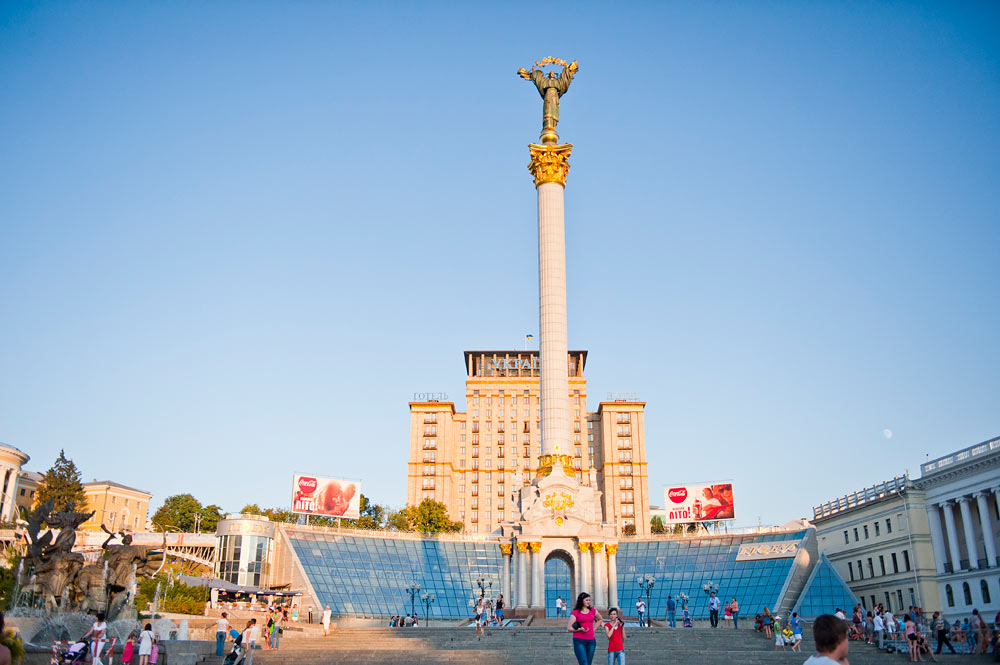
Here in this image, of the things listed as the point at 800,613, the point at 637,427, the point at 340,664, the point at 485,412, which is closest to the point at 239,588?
the point at 340,664

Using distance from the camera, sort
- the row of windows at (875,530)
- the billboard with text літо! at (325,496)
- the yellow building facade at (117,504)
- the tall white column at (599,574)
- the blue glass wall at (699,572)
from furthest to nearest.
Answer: the yellow building facade at (117,504)
the billboard with text літо! at (325,496)
the blue glass wall at (699,572)
the row of windows at (875,530)
the tall white column at (599,574)

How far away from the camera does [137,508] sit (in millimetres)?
124500

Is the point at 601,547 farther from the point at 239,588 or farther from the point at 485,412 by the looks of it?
the point at 485,412

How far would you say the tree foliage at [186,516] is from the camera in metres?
101

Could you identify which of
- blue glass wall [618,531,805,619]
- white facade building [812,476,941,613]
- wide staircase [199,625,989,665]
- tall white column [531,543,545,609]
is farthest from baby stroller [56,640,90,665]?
white facade building [812,476,941,613]

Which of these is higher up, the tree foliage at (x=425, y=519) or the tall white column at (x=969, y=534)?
the tree foliage at (x=425, y=519)

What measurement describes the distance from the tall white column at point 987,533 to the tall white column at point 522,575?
32001mm

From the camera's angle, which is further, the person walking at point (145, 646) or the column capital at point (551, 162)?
the column capital at point (551, 162)

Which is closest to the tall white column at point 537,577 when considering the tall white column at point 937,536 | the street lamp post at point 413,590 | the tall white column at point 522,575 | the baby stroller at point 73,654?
the tall white column at point 522,575

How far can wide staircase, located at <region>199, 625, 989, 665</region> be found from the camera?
29.8m

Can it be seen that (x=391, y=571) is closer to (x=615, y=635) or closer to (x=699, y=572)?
(x=699, y=572)

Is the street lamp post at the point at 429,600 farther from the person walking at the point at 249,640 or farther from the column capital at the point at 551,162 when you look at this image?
the person walking at the point at 249,640

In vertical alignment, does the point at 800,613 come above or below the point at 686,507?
below

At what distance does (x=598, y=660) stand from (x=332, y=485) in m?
58.8
